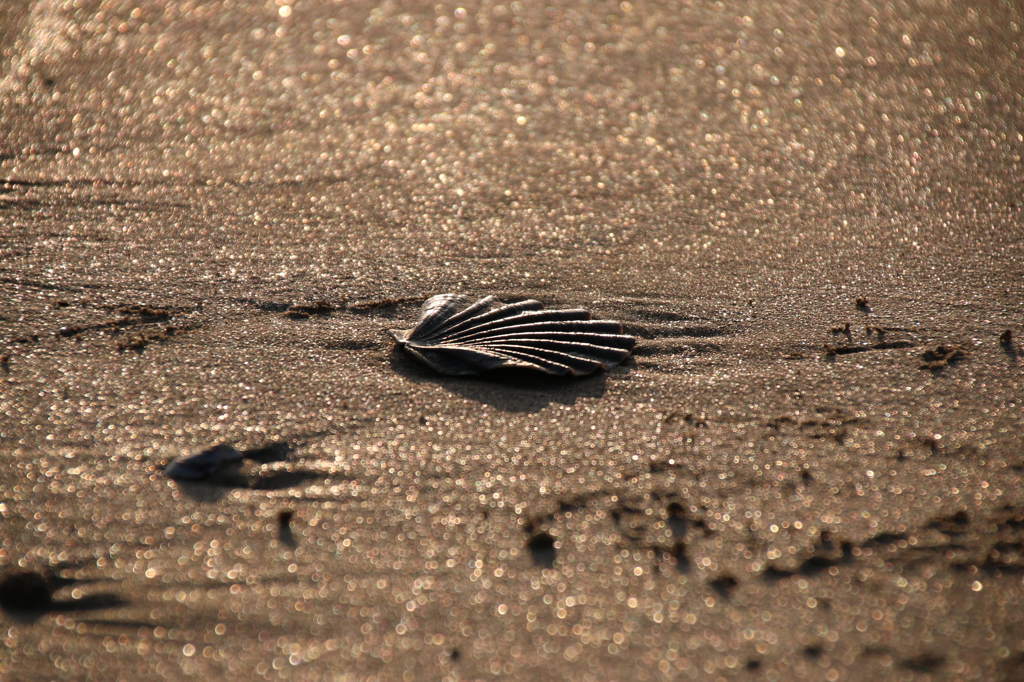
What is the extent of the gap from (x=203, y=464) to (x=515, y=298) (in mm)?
917

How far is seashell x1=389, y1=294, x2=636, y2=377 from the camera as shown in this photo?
6.19 feet

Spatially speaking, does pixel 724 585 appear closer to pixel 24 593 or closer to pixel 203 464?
pixel 203 464

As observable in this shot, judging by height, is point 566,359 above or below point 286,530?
above

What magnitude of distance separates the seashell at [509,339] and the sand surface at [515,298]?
0.16 ft

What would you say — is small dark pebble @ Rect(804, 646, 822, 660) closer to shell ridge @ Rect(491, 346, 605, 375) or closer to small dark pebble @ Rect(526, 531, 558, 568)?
small dark pebble @ Rect(526, 531, 558, 568)

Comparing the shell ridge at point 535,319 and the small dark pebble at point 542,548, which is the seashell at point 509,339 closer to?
the shell ridge at point 535,319

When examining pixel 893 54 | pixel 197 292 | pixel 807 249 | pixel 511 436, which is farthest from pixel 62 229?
pixel 893 54

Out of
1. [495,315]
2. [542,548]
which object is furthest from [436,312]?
[542,548]

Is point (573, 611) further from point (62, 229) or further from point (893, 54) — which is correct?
point (893, 54)

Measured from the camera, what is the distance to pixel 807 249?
7.89ft

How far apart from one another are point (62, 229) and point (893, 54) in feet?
10.1

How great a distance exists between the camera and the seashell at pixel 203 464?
1543 millimetres

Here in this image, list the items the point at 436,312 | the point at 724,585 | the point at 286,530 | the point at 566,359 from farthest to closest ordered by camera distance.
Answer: the point at 436,312 → the point at 566,359 → the point at 286,530 → the point at 724,585

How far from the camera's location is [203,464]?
5.10 ft
